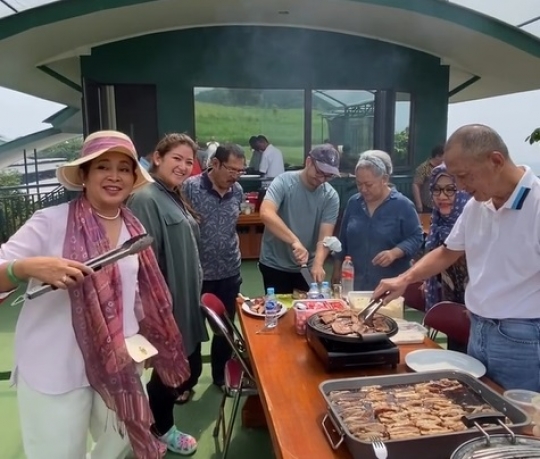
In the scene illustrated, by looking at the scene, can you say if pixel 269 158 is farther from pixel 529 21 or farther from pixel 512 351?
pixel 512 351

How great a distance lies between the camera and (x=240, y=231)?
614 cm

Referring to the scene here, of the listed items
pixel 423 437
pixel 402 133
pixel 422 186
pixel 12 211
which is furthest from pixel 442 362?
pixel 12 211

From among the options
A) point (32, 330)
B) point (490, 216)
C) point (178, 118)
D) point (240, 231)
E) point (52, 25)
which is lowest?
point (240, 231)

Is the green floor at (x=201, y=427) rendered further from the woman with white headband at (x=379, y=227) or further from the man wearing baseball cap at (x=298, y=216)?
the woman with white headband at (x=379, y=227)

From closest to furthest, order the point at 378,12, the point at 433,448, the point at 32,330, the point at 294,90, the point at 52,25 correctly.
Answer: the point at 433,448 < the point at 32,330 < the point at 52,25 < the point at 378,12 < the point at 294,90

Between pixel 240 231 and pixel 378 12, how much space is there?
3097mm

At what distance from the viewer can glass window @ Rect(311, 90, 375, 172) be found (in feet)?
22.1

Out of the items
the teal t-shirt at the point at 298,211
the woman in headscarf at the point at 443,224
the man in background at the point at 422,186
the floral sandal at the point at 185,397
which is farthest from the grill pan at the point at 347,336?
the man in background at the point at 422,186

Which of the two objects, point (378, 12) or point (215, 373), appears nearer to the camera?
point (215, 373)

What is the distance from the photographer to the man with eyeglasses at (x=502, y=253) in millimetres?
1505

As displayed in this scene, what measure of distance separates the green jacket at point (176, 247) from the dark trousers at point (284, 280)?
2.36 feet

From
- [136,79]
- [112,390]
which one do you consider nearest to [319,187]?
[112,390]

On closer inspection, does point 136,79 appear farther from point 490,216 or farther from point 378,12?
point 490,216

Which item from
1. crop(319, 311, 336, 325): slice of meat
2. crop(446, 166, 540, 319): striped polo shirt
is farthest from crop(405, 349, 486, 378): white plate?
crop(319, 311, 336, 325): slice of meat
